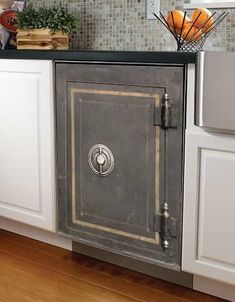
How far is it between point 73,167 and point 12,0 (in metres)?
0.96

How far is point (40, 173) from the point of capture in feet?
7.19

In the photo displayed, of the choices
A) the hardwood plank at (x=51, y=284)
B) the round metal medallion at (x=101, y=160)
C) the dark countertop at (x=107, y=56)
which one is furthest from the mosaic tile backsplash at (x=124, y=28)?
the hardwood plank at (x=51, y=284)

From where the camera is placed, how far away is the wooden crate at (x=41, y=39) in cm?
221

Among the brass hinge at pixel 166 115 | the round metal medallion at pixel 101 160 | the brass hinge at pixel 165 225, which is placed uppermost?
the brass hinge at pixel 166 115

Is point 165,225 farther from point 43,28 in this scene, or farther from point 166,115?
point 43,28

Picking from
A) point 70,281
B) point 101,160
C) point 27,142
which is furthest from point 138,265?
point 27,142

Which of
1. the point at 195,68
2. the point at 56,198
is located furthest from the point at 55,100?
the point at 195,68

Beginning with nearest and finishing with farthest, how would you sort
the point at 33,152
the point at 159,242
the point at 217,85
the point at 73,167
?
1. the point at 217,85
2. the point at 159,242
3. the point at 73,167
4. the point at 33,152

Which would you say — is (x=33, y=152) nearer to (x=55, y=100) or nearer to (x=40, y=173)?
(x=40, y=173)

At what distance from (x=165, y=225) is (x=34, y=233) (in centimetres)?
82

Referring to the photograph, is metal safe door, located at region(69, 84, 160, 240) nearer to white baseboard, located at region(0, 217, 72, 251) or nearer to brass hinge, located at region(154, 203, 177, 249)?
brass hinge, located at region(154, 203, 177, 249)

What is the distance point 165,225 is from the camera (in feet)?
6.07

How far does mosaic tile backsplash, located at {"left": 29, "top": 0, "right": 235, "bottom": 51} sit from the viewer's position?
2129 mm

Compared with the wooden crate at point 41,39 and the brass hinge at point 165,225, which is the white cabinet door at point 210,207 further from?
the wooden crate at point 41,39
